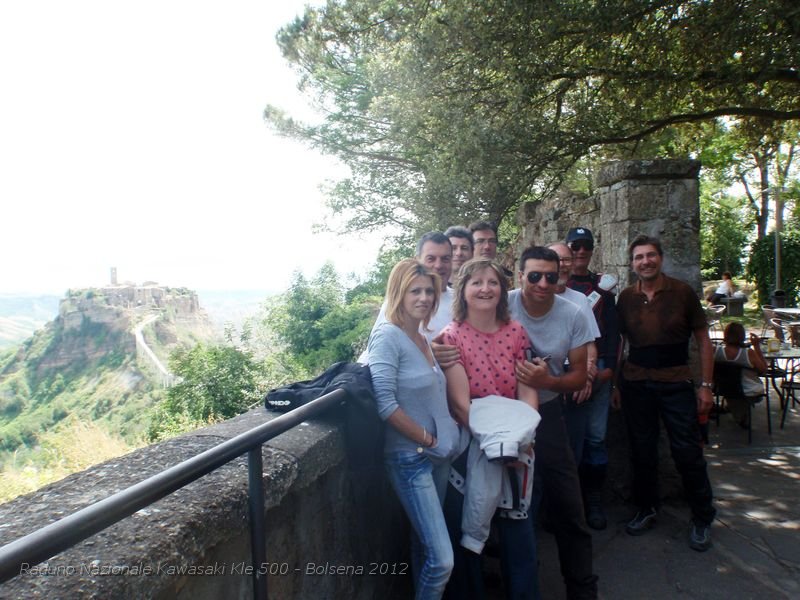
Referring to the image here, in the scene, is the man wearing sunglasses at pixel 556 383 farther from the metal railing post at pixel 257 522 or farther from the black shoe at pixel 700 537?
the metal railing post at pixel 257 522

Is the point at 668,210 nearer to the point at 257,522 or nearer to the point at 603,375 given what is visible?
the point at 603,375

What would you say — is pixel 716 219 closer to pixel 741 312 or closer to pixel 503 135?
pixel 741 312

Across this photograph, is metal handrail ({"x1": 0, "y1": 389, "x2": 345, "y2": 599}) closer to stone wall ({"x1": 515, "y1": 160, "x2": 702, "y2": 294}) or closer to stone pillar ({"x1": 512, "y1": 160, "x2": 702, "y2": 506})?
stone pillar ({"x1": 512, "y1": 160, "x2": 702, "y2": 506})

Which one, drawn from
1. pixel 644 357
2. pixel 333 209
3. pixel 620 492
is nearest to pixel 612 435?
pixel 620 492

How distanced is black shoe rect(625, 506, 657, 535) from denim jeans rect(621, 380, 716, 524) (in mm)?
40

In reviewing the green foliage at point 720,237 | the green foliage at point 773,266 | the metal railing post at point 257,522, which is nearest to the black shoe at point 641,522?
the metal railing post at point 257,522

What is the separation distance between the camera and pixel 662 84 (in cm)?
698

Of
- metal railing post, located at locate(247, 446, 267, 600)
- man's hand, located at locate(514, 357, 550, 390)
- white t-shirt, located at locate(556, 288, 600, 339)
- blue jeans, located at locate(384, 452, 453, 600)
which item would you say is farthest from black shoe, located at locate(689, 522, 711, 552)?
metal railing post, located at locate(247, 446, 267, 600)

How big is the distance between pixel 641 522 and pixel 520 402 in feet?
5.69

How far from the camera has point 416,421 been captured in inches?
92.6

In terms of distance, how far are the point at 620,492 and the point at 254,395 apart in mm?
11580

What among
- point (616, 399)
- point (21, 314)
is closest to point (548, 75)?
point (616, 399)

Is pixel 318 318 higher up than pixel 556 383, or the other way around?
pixel 556 383

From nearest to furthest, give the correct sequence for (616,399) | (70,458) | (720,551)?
(720,551)
(616,399)
(70,458)
